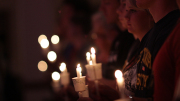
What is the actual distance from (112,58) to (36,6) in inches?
119

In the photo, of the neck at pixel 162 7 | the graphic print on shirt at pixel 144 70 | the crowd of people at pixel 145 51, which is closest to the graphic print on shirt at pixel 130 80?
the crowd of people at pixel 145 51

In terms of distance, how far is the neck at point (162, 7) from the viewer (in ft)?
4.20

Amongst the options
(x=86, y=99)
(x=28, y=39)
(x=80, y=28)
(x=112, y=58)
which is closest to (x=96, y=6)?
(x=28, y=39)

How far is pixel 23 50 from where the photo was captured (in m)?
5.31

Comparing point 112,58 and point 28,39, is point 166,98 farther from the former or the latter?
point 28,39

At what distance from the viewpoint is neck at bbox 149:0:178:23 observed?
128cm

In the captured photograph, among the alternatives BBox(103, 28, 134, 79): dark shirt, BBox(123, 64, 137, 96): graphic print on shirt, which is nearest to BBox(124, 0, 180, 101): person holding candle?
BBox(123, 64, 137, 96): graphic print on shirt

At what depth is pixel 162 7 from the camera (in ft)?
4.28

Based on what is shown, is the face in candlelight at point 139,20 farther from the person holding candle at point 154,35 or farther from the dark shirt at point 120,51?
the dark shirt at point 120,51

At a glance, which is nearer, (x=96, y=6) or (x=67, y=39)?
(x=67, y=39)

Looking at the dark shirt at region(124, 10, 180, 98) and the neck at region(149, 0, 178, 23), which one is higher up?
the neck at region(149, 0, 178, 23)

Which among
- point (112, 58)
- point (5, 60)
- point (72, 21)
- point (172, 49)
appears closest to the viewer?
point (172, 49)

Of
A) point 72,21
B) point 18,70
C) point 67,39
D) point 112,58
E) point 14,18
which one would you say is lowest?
point 18,70

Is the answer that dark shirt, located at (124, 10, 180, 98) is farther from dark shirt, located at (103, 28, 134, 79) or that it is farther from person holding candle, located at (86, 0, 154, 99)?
dark shirt, located at (103, 28, 134, 79)
